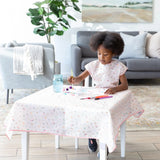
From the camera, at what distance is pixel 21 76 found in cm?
344

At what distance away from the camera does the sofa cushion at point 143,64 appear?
170 inches

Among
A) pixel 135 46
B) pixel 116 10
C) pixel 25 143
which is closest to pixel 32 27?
pixel 116 10

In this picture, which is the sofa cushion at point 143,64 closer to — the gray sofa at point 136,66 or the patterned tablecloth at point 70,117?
the gray sofa at point 136,66

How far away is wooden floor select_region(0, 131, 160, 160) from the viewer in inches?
79.0

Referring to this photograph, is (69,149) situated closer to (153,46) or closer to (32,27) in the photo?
(153,46)

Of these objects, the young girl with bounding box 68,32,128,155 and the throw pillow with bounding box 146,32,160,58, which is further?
the throw pillow with bounding box 146,32,160,58

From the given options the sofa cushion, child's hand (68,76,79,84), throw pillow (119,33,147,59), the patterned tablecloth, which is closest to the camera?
the patterned tablecloth

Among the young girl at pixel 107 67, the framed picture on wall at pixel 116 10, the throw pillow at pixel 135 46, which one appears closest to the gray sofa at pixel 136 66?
the throw pillow at pixel 135 46

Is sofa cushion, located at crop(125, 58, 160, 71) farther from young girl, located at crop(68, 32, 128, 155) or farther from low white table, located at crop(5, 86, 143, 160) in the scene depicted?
low white table, located at crop(5, 86, 143, 160)

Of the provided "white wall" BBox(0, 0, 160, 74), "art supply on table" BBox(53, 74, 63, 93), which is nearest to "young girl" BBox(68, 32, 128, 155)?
"art supply on table" BBox(53, 74, 63, 93)

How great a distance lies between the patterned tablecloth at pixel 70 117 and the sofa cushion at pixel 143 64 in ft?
9.02

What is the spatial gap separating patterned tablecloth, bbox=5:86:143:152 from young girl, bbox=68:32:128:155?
0.86 ft

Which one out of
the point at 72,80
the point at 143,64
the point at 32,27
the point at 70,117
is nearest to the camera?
the point at 70,117

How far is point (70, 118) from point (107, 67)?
1.96ft
